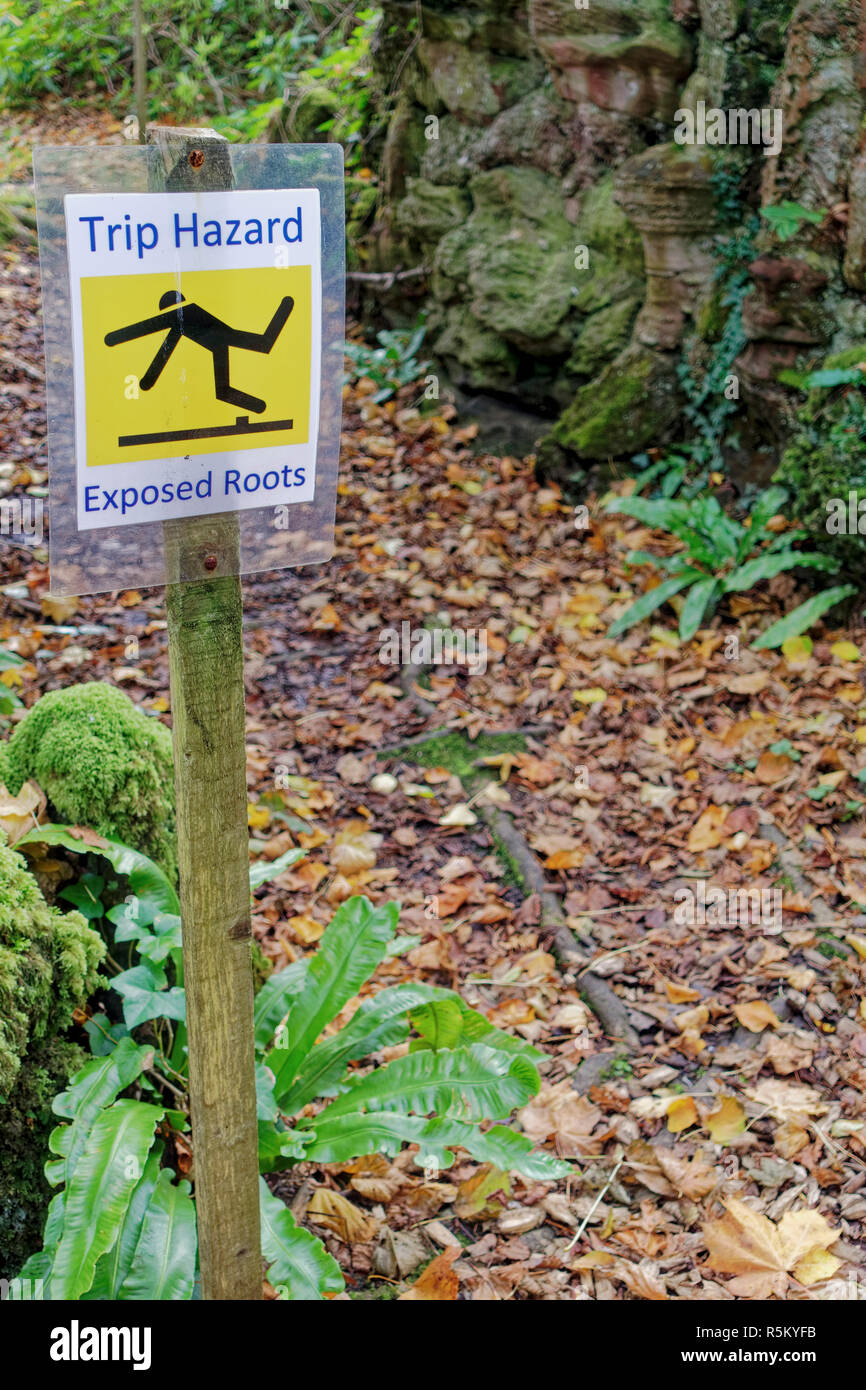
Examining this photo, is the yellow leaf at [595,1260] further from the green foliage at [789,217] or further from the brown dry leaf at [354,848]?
the green foliage at [789,217]

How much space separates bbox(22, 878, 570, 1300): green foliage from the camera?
2.22 m

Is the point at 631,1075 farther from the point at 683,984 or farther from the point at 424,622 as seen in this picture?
the point at 424,622

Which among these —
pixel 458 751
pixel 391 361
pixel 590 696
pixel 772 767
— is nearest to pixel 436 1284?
pixel 772 767

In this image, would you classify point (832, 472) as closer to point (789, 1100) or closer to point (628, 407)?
point (628, 407)

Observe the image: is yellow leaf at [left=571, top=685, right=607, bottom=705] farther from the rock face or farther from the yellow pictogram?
the yellow pictogram

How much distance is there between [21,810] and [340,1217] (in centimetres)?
129

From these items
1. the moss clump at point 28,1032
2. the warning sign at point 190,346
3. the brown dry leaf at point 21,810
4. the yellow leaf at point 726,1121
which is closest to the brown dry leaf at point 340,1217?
the moss clump at point 28,1032

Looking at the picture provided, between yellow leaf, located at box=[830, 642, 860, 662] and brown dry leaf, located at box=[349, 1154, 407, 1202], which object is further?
yellow leaf, located at box=[830, 642, 860, 662]

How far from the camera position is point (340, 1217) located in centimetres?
281

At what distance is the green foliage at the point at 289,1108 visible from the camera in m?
2.22

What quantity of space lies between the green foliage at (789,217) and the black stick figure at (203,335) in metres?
4.39

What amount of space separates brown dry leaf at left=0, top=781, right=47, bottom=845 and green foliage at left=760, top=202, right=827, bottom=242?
14.5 feet

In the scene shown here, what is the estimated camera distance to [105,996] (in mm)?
2840

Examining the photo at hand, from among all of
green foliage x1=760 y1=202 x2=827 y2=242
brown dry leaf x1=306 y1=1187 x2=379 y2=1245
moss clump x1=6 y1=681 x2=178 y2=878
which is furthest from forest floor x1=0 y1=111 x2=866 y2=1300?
green foliage x1=760 y1=202 x2=827 y2=242
